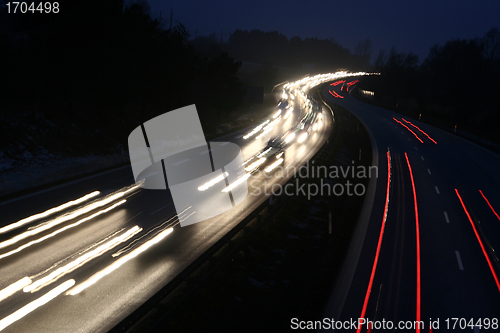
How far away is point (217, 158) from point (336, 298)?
17835mm

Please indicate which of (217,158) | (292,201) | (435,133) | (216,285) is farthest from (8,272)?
(435,133)

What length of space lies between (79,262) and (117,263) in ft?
3.98

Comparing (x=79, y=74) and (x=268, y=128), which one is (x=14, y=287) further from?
(x=268, y=128)

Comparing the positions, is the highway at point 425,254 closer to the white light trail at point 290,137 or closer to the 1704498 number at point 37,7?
the white light trail at point 290,137

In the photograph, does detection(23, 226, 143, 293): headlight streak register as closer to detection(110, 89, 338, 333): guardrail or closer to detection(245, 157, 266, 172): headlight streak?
detection(110, 89, 338, 333): guardrail

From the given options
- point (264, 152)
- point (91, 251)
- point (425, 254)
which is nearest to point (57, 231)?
point (91, 251)

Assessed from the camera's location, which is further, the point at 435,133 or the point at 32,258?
the point at 435,133

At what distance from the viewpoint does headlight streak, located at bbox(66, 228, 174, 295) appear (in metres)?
10.7

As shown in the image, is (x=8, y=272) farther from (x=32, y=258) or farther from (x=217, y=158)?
(x=217, y=158)

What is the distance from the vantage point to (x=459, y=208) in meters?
23.0

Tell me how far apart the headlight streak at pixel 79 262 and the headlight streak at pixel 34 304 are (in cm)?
57

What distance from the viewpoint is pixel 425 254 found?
1627 centimetres

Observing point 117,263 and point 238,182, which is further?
point 238,182

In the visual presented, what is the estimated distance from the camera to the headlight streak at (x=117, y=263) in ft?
35.1
